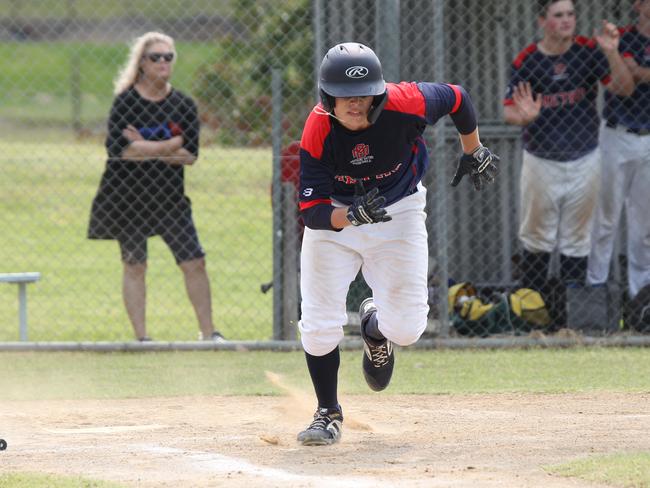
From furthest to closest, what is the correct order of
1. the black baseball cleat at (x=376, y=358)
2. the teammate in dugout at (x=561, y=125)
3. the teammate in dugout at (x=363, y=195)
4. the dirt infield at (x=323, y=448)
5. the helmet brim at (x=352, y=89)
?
the teammate in dugout at (x=561, y=125) < the black baseball cleat at (x=376, y=358) < the teammate in dugout at (x=363, y=195) < the helmet brim at (x=352, y=89) < the dirt infield at (x=323, y=448)

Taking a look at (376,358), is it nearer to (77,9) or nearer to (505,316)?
(505,316)

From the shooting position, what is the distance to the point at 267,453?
17.2 ft

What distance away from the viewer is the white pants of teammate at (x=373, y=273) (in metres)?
5.53

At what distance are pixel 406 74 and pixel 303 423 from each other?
14.0 ft

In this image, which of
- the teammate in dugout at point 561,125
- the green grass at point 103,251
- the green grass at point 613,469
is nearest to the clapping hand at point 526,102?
the teammate in dugout at point 561,125

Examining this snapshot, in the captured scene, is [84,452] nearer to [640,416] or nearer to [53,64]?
[640,416]

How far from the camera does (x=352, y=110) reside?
17.0ft

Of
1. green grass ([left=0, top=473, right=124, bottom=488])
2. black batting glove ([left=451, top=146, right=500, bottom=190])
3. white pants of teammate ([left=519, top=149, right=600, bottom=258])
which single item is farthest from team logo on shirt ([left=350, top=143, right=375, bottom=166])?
white pants of teammate ([left=519, top=149, right=600, bottom=258])

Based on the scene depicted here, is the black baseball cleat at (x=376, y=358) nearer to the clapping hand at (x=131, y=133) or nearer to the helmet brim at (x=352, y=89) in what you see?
the helmet brim at (x=352, y=89)

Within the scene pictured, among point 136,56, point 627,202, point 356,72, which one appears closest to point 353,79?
point 356,72

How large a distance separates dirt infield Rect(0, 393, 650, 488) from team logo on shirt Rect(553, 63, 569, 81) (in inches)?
105

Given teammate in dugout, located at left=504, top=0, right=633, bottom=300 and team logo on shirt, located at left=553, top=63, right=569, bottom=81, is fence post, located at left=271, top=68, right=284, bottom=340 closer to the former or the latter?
teammate in dugout, located at left=504, top=0, right=633, bottom=300

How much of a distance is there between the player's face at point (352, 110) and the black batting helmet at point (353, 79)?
0.03 m

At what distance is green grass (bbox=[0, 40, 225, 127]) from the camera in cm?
2619
